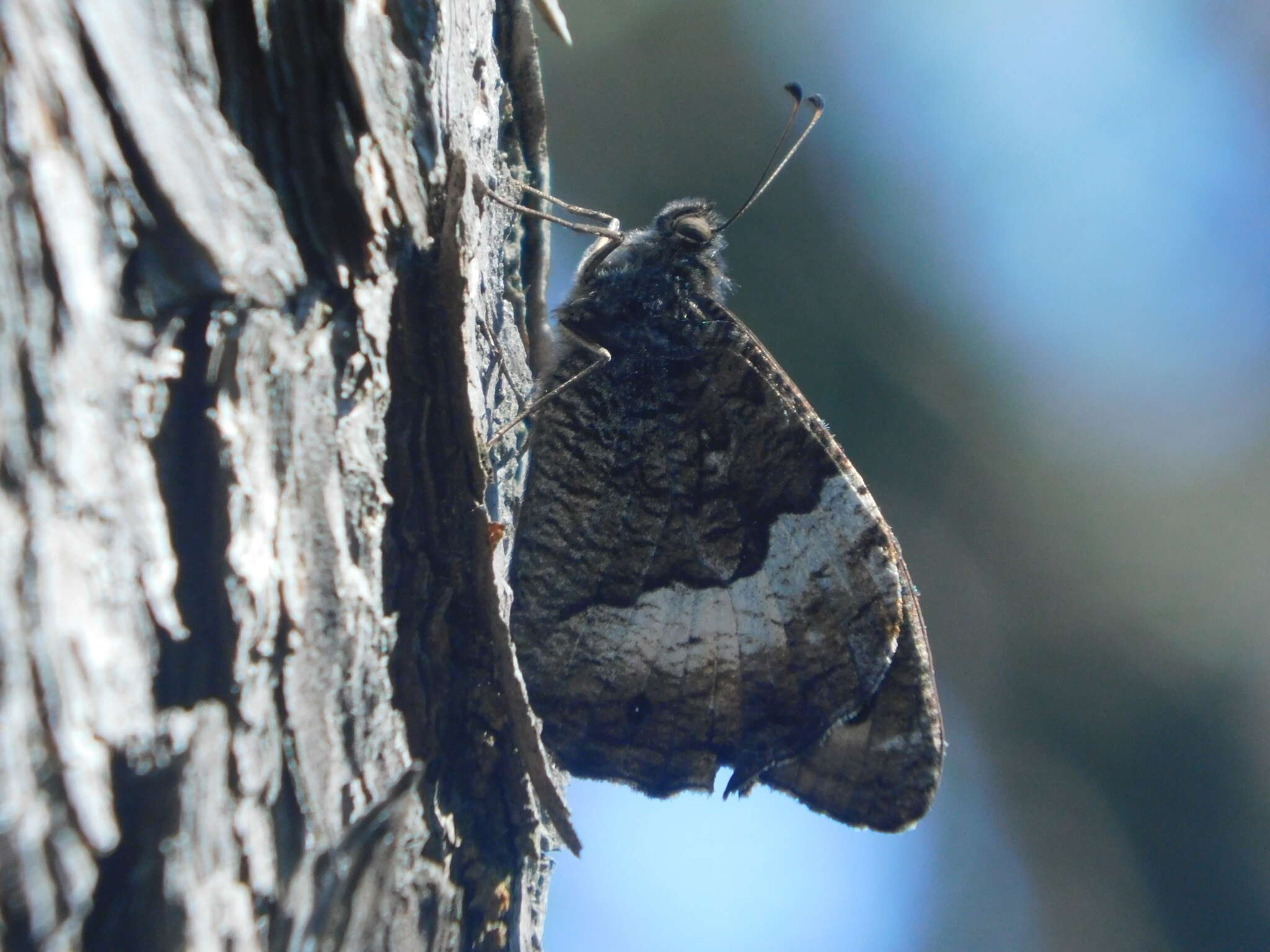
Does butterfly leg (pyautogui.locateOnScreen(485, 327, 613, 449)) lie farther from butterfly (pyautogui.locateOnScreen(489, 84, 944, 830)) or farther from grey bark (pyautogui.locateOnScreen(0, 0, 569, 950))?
grey bark (pyautogui.locateOnScreen(0, 0, 569, 950))

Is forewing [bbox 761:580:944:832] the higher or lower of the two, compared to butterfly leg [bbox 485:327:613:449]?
lower

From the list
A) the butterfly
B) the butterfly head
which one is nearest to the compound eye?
the butterfly head

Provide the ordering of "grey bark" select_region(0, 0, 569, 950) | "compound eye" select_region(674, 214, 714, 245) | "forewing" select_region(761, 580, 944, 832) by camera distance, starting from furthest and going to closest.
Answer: "compound eye" select_region(674, 214, 714, 245) → "forewing" select_region(761, 580, 944, 832) → "grey bark" select_region(0, 0, 569, 950)

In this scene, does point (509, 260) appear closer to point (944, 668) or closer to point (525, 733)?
point (525, 733)

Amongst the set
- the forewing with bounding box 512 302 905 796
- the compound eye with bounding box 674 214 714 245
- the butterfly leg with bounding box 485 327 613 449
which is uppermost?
the compound eye with bounding box 674 214 714 245

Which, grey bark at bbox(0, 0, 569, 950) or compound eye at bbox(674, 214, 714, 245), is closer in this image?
grey bark at bbox(0, 0, 569, 950)

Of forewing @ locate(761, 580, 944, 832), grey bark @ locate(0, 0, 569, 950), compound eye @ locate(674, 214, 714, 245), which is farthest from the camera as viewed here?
compound eye @ locate(674, 214, 714, 245)

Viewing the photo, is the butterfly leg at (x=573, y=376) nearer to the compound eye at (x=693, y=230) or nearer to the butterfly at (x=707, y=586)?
the butterfly at (x=707, y=586)

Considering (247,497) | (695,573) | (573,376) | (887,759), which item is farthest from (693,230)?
(247,497)
